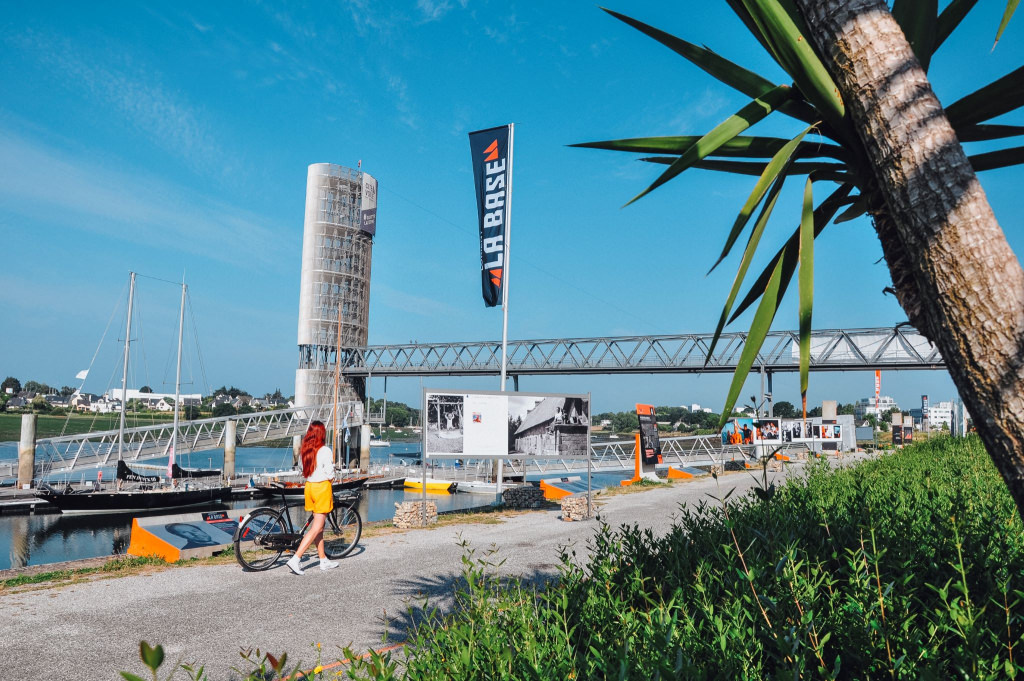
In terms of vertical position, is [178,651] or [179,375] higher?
[179,375]

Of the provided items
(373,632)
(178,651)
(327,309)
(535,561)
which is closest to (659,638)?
(373,632)

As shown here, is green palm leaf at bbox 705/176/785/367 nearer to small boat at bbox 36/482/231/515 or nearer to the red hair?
the red hair

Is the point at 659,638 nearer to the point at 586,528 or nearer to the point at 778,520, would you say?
the point at 778,520

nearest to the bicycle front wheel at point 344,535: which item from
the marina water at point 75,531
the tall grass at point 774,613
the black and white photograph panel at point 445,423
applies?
the black and white photograph panel at point 445,423

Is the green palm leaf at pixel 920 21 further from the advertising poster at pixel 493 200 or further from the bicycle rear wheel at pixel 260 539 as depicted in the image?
the advertising poster at pixel 493 200

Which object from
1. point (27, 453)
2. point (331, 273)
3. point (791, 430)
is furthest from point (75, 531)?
point (331, 273)

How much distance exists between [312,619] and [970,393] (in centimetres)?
616

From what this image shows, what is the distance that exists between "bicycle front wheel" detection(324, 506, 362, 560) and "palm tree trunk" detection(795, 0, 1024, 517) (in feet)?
29.3

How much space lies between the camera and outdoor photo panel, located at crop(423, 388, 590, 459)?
13883 millimetres

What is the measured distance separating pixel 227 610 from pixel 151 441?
164ft

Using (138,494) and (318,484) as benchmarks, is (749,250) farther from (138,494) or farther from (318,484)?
(138,494)

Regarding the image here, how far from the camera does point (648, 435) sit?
25.5 metres

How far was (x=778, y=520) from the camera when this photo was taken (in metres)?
4.67

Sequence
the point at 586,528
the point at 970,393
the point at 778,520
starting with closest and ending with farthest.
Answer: the point at 970,393
the point at 778,520
the point at 586,528
